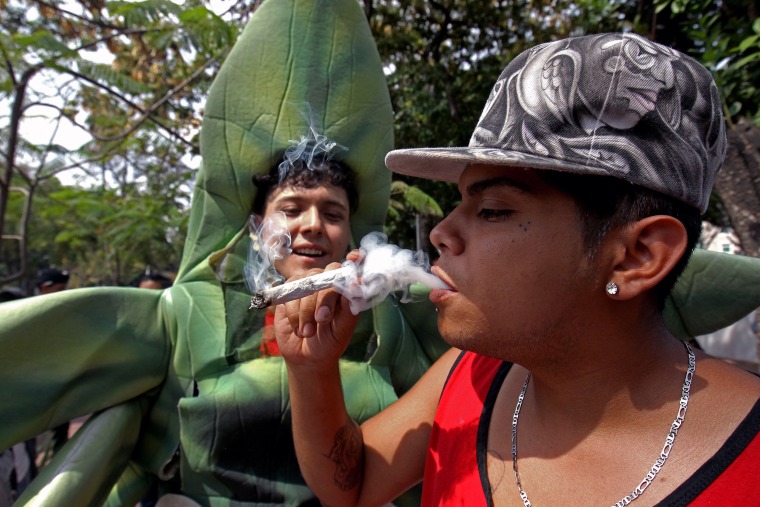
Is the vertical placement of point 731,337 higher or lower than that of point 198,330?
lower

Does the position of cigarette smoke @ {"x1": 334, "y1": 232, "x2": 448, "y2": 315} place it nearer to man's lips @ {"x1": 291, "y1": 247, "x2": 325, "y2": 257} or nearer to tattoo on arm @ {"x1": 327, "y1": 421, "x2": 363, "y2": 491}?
tattoo on arm @ {"x1": 327, "y1": 421, "x2": 363, "y2": 491}

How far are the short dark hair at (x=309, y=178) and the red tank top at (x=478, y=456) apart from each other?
2.74ft

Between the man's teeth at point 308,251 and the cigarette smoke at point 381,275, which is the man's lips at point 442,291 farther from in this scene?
the man's teeth at point 308,251

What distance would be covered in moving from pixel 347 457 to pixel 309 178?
3.14ft

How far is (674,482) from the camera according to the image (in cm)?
99

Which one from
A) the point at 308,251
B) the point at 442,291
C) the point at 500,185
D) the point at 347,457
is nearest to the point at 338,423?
the point at 347,457

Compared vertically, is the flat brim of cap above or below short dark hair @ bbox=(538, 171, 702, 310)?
above

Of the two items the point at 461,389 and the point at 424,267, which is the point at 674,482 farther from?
the point at 424,267

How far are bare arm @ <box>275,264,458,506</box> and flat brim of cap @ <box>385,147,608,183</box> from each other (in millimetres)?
359

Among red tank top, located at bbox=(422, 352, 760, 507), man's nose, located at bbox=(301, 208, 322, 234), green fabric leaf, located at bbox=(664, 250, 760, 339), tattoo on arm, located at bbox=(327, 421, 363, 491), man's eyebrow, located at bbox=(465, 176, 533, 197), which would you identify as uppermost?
man's eyebrow, located at bbox=(465, 176, 533, 197)

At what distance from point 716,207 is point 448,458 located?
6.83 m

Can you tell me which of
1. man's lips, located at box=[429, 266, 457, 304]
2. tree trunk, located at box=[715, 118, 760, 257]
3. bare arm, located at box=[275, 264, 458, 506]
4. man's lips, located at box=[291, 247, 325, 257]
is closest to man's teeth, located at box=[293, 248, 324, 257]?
man's lips, located at box=[291, 247, 325, 257]

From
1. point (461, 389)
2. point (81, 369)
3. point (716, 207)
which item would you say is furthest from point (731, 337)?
point (81, 369)

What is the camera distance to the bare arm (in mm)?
1365
